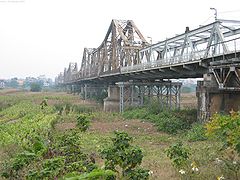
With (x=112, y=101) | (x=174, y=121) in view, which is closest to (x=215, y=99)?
(x=174, y=121)

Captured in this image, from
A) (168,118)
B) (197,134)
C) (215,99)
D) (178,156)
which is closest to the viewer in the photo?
(178,156)

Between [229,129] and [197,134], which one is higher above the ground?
[229,129]

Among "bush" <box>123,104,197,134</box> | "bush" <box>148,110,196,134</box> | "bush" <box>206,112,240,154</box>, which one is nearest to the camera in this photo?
"bush" <box>206,112,240,154</box>

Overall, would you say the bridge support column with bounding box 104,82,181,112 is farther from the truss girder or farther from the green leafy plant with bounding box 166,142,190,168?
the green leafy plant with bounding box 166,142,190,168

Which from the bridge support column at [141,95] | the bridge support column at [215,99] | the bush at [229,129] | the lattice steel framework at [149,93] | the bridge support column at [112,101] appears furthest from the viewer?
the bridge support column at [112,101]

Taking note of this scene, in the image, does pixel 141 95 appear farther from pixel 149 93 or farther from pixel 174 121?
pixel 174 121

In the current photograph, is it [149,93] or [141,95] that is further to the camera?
[149,93]

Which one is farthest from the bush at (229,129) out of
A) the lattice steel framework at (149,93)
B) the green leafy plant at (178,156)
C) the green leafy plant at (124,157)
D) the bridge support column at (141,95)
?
the lattice steel framework at (149,93)

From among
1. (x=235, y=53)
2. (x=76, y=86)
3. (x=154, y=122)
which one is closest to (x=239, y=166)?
(x=235, y=53)

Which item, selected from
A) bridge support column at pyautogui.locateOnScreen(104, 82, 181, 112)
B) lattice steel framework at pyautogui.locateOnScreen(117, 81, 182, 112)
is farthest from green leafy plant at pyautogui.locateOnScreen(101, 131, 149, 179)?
lattice steel framework at pyautogui.locateOnScreen(117, 81, 182, 112)

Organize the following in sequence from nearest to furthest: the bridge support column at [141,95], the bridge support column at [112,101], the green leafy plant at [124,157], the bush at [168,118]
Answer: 1. the green leafy plant at [124,157]
2. the bush at [168,118]
3. the bridge support column at [141,95]
4. the bridge support column at [112,101]

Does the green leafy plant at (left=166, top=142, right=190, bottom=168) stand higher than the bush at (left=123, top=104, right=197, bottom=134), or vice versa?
the green leafy plant at (left=166, top=142, right=190, bottom=168)

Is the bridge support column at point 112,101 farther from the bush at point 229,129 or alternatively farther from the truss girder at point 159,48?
the bush at point 229,129

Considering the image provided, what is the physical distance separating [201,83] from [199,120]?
228cm
